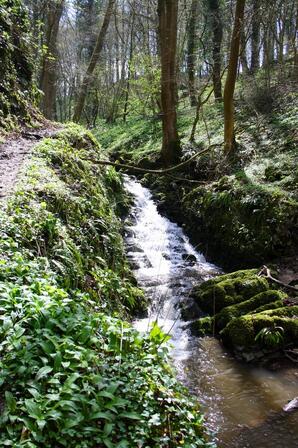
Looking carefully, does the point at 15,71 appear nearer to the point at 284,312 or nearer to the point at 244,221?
the point at 244,221

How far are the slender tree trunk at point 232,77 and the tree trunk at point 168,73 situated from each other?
9.23 feet

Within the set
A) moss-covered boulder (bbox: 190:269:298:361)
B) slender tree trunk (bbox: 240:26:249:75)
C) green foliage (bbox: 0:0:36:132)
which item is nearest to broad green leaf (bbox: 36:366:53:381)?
moss-covered boulder (bbox: 190:269:298:361)

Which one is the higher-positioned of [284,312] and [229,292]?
[229,292]

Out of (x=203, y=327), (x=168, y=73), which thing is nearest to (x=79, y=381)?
(x=203, y=327)

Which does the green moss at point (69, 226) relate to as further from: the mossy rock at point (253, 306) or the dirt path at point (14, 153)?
the mossy rock at point (253, 306)

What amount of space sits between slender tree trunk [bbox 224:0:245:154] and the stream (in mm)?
4542

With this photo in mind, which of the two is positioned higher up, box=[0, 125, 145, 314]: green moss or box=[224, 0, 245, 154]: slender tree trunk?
box=[224, 0, 245, 154]: slender tree trunk

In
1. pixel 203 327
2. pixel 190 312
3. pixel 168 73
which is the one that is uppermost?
pixel 168 73

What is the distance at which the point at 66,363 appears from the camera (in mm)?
3104

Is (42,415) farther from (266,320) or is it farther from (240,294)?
(240,294)

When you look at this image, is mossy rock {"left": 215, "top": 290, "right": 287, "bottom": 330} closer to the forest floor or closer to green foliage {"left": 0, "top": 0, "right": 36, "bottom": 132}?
the forest floor

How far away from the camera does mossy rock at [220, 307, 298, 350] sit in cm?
681

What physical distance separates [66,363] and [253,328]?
4520mm

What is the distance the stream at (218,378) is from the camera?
16.3ft
